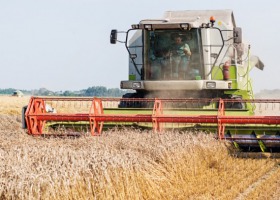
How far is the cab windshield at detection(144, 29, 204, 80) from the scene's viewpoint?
9.16 meters

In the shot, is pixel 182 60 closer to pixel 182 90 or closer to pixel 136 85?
pixel 182 90

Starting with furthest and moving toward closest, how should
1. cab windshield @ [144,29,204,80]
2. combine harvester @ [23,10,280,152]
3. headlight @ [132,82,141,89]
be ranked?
headlight @ [132,82,141,89], cab windshield @ [144,29,204,80], combine harvester @ [23,10,280,152]

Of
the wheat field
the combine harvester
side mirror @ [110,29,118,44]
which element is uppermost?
side mirror @ [110,29,118,44]

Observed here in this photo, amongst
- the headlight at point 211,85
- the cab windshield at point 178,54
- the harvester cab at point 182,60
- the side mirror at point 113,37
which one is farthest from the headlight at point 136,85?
the headlight at point 211,85

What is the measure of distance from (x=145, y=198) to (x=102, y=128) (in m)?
4.03

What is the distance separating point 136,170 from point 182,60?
5019mm

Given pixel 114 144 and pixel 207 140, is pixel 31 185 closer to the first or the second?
pixel 114 144

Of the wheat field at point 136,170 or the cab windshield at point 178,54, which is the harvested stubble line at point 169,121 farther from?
the cab windshield at point 178,54

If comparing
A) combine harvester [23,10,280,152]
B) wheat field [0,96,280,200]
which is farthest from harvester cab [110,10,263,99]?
wheat field [0,96,280,200]

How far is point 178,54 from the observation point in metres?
9.17

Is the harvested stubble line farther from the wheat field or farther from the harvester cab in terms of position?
the harvester cab

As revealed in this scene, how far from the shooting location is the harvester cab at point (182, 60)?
9.05 meters

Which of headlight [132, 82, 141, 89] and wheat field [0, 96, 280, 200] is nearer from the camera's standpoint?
wheat field [0, 96, 280, 200]

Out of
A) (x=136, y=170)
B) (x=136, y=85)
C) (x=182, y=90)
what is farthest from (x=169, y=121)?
(x=136, y=170)
